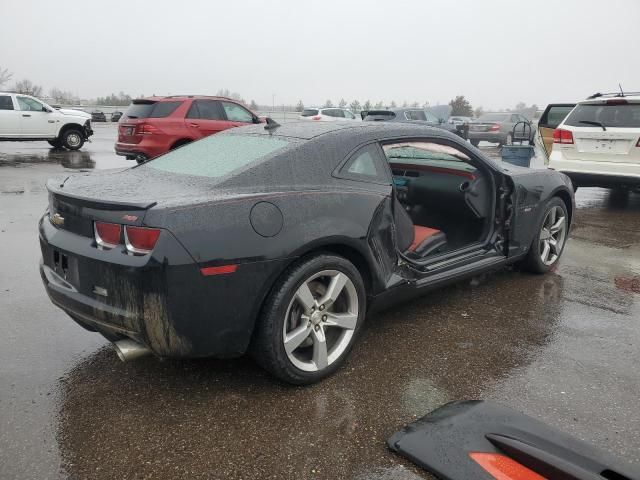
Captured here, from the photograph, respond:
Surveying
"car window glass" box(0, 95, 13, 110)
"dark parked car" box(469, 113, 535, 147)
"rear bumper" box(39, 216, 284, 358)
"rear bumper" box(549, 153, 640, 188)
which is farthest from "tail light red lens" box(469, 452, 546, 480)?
"dark parked car" box(469, 113, 535, 147)

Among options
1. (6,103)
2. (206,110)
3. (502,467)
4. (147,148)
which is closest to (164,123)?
(147,148)

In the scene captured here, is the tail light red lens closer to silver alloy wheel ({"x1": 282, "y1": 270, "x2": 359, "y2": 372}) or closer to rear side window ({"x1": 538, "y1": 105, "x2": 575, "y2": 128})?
silver alloy wheel ({"x1": 282, "y1": 270, "x2": 359, "y2": 372})

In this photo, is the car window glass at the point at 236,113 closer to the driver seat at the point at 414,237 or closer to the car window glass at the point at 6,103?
the car window glass at the point at 6,103

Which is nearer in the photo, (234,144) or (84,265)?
(84,265)

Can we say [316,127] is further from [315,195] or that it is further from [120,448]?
[120,448]

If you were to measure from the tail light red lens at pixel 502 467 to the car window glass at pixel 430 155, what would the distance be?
200 cm

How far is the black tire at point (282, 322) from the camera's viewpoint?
2639 millimetres

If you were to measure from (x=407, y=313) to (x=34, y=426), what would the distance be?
2.48 meters

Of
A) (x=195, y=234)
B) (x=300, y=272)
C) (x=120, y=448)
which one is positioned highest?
(x=195, y=234)

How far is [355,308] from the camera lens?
119 inches

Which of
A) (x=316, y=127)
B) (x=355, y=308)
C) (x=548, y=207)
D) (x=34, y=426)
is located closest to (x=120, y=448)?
(x=34, y=426)

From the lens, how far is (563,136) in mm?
7758

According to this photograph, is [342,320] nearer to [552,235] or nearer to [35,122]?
[552,235]

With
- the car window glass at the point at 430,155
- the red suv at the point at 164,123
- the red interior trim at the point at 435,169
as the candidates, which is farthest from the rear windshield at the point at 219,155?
the red suv at the point at 164,123
